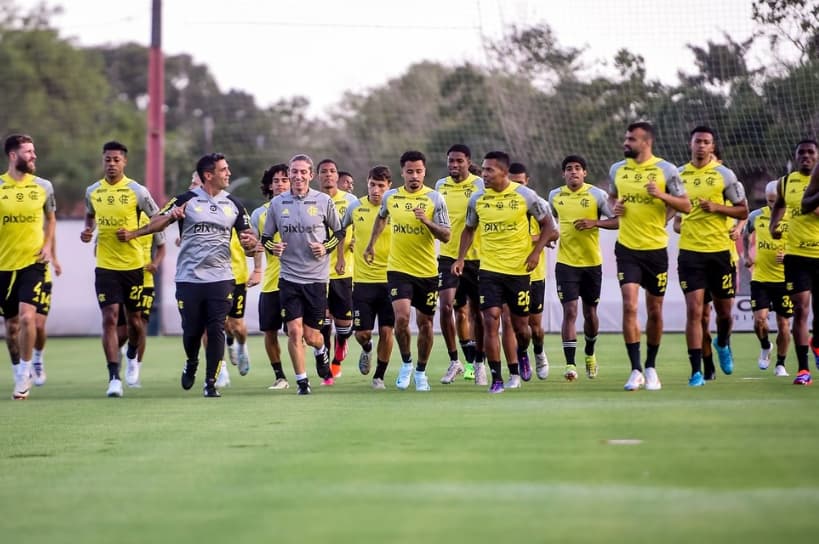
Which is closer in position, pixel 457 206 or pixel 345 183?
pixel 457 206

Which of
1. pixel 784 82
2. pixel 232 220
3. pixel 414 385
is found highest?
pixel 784 82

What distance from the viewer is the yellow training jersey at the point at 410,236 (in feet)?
47.6

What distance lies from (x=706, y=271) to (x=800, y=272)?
3.12 feet

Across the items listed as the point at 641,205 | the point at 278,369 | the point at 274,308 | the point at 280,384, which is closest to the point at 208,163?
the point at 274,308

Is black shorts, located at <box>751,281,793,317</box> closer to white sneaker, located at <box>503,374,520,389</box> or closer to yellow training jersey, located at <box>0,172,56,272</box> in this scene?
white sneaker, located at <box>503,374,520,389</box>

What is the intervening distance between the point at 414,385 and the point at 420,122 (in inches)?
915

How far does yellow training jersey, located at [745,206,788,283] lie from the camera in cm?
1714

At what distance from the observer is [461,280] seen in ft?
52.2

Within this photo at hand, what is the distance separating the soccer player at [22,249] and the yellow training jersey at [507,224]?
4497 mm

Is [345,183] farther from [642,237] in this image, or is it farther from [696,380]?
[696,380]

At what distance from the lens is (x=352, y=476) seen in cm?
787

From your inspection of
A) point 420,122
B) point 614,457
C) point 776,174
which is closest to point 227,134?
point 420,122

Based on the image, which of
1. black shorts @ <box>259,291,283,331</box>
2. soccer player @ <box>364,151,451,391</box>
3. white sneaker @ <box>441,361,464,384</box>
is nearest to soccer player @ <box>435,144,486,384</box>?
white sneaker @ <box>441,361,464,384</box>

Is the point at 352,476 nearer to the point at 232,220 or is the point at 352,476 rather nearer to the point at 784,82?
the point at 232,220
